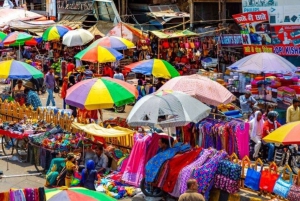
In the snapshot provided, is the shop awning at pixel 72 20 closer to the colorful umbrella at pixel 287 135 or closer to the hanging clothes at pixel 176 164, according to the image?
the hanging clothes at pixel 176 164

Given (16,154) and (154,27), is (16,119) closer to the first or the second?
(16,154)

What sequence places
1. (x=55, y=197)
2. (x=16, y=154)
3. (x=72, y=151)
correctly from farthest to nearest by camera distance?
(x=16, y=154) < (x=72, y=151) < (x=55, y=197)

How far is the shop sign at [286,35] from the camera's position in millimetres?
21688

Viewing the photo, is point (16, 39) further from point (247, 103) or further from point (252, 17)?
point (247, 103)

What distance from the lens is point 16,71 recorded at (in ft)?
56.1

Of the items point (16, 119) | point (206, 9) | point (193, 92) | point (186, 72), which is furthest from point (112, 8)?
point (193, 92)

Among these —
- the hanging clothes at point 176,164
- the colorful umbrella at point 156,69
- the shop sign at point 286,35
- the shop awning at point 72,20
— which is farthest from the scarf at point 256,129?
the shop awning at point 72,20

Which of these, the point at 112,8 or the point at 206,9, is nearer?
the point at 206,9

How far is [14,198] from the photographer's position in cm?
830

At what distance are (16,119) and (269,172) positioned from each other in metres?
7.97

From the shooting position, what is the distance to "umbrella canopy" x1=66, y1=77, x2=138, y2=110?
13.6 metres

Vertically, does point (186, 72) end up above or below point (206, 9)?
below

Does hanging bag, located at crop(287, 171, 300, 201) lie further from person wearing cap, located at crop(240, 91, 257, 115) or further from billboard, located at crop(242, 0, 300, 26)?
billboard, located at crop(242, 0, 300, 26)

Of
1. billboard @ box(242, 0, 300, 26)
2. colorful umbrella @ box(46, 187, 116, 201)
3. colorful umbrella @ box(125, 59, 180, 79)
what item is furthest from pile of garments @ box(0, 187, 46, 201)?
billboard @ box(242, 0, 300, 26)
